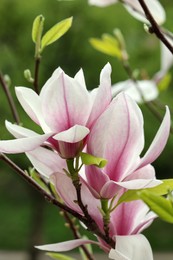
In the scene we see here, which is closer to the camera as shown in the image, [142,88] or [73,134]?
[73,134]

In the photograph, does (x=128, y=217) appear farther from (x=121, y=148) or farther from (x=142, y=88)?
(x=142, y=88)

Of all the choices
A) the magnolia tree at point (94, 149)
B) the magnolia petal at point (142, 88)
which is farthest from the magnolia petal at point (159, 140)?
the magnolia petal at point (142, 88)

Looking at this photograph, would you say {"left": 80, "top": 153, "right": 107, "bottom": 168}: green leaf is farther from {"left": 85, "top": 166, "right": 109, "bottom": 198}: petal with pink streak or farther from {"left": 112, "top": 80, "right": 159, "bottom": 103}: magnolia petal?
{"left": 112, "top": 80, "right": 159, "bottom": 103}: magnolia petal

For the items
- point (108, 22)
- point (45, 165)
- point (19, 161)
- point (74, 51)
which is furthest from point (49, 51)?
point (45, 165)

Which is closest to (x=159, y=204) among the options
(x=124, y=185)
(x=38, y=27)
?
(x=124, y=185)

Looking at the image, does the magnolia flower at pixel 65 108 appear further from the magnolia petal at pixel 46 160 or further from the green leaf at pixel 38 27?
the green leaf at pixel 38 27

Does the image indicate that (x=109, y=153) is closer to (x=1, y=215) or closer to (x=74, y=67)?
(x=74, y=67)
